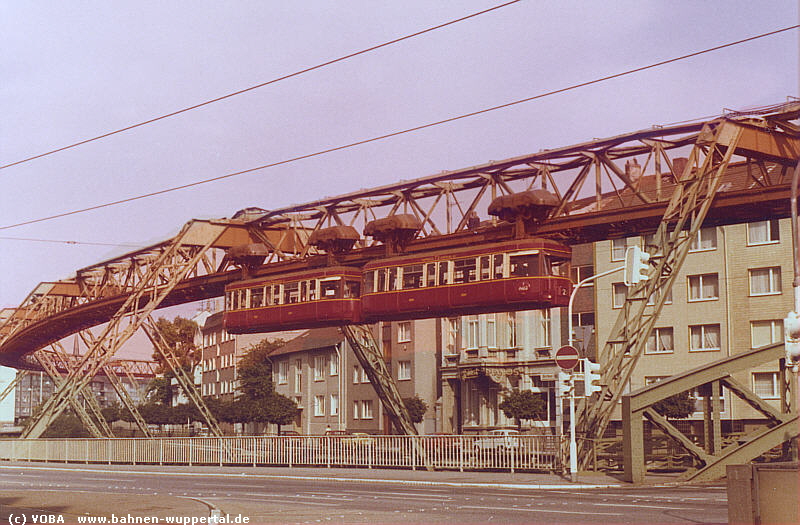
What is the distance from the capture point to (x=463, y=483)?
106ft

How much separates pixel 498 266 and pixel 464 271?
201cm

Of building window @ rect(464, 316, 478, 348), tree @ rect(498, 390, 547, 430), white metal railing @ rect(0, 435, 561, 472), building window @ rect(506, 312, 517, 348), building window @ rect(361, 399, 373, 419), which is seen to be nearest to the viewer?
white metal railing @ rect(0, 435, 561, 472)

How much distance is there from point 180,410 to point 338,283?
155 feet

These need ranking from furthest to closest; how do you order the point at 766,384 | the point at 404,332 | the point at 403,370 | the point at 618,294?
1. the point at 404,332
2. the point at 403,370
3. the point at 618,294
4. the point at 766,384

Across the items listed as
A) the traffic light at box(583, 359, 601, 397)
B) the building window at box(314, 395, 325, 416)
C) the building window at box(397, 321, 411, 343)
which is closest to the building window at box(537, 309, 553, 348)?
the building window at box(397, 321, 411, 343)

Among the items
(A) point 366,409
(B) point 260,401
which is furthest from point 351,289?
(B) point 260,401

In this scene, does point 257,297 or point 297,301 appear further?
point 257,297

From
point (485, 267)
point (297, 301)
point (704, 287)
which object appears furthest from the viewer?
point (704, 287)

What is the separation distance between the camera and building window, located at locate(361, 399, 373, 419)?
263 feet

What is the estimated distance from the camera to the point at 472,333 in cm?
7444

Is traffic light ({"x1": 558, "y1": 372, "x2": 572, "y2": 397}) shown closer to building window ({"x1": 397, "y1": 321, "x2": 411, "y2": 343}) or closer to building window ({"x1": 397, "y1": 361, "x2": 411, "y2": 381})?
building window ({"x1": 397, "y1": 361, "x2": 411, "y2": 381})

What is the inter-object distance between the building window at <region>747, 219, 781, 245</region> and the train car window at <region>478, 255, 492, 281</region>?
85.6ft

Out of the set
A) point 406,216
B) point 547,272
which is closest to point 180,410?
point 406,216

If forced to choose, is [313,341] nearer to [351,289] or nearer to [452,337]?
[452,337]
